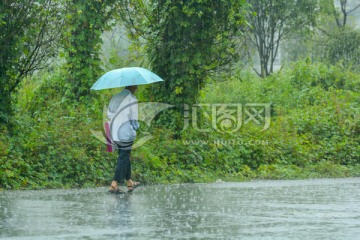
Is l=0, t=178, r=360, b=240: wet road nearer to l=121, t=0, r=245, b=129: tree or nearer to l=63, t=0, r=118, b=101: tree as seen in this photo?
l=121, t=0, r=245, b=129: tree

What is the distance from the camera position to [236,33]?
18594 millimetres

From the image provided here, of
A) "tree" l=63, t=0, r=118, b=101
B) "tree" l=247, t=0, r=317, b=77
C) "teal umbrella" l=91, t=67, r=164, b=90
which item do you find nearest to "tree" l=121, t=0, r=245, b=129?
"tree" l=63, t=0, r=118, b=101

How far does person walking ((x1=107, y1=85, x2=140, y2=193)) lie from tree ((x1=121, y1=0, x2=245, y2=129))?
482 centimetres

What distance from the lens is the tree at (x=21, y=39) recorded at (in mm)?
15766

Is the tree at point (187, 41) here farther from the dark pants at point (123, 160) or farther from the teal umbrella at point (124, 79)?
the dark pants at point (123, 160)

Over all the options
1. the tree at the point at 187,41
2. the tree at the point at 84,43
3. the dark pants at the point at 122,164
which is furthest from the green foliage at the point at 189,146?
the dark pants at the point at 122,164

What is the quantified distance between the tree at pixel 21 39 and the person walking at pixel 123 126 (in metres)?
3.34

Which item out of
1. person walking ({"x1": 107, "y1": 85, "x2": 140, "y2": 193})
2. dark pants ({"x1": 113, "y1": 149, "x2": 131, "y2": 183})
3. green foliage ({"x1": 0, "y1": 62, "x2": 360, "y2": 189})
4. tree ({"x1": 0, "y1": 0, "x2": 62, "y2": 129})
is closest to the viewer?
person walking ({"x1": 107, "y1": 85, "x2": 140, "y2": 193})

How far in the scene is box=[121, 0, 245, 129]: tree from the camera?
18.2 meters

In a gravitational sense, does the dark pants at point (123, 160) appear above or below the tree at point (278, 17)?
below

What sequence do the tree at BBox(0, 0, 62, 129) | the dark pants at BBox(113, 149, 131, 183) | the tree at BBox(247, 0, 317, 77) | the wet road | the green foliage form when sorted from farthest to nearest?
the tree at BBox(247, 0, 317, 77)
the tree at BBox(0, 0, 62, 129)
the green foliage
the dark pants at BBox(113, 149, 131, 183)
the wet road

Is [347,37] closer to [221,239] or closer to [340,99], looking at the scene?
[340,99]

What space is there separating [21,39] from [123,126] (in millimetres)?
3827

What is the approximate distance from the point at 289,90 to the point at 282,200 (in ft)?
47.2
